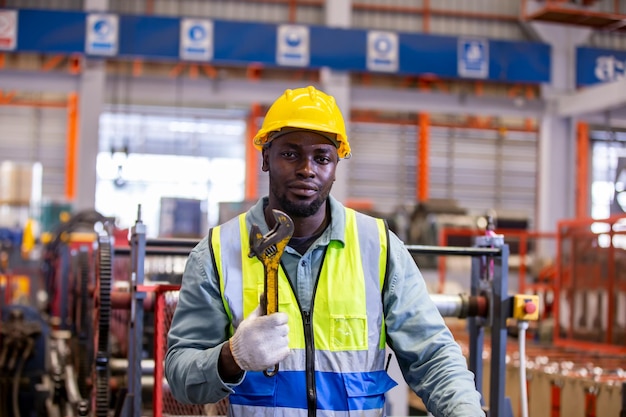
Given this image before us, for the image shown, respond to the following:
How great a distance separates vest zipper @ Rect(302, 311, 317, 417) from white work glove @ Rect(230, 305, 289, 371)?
24 cm

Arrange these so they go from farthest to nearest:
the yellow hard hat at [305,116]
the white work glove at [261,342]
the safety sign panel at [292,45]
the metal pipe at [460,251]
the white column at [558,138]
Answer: the white column at [558,138] → the safety sign panel at [292,45] → the metal pipe at [460,251] → the yellow hard hat at [305,116] → the white work glove at [261,342]

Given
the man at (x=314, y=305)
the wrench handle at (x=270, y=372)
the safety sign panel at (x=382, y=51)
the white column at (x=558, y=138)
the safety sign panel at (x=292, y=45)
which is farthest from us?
the white column at (x=558, y=138)

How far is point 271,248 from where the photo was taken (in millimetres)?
2334

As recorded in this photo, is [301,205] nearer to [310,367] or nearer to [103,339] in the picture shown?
[310,367]

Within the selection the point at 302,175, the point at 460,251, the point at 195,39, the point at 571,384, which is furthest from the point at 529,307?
the point at 195,39

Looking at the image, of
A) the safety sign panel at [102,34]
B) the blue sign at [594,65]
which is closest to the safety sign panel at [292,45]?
the safety sign panel at [102,34]

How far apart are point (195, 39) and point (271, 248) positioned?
1277 centimetres

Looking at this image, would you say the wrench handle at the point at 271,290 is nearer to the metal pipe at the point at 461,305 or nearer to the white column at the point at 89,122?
the metal pipe at the point at 461,305

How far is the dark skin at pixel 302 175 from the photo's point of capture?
2.55 metres

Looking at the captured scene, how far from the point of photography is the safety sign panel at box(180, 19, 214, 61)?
1454cm

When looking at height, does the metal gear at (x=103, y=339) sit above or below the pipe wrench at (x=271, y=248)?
below

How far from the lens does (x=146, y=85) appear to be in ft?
51.6

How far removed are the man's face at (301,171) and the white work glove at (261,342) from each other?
0.45 m

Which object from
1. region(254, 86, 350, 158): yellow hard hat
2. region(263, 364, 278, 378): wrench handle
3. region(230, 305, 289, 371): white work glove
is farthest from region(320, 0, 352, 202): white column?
region(230, 305, 289, 371): white work glove
